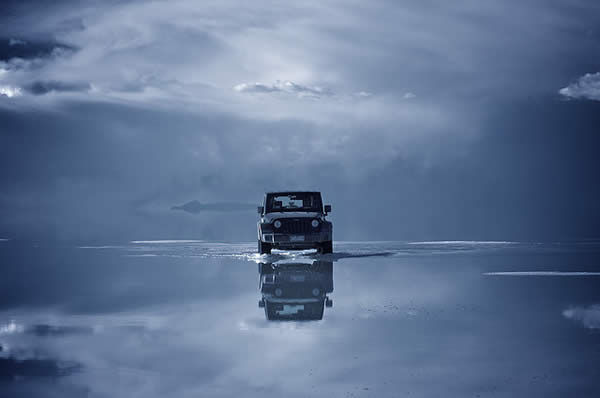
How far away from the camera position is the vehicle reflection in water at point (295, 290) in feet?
35.4

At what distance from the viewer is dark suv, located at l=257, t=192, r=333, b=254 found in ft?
75.8

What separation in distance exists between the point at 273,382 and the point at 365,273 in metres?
12.1

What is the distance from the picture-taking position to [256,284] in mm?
15414

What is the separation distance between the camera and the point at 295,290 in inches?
544

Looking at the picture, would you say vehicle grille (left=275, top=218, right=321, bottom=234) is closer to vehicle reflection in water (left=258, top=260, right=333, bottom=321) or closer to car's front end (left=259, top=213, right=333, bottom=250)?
car's front end (left=259, top=213, right=333, bottom=250)

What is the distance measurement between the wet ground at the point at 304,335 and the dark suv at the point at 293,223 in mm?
5733

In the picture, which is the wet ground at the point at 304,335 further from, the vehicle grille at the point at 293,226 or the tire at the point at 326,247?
the tire at the point at 326,247

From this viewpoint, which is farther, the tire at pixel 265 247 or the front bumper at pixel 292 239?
the tire at pixel 265 247

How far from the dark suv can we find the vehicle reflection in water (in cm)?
203

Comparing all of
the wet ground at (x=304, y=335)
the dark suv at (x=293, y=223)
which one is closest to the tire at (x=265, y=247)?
the dark suv at (x=293, y=223)

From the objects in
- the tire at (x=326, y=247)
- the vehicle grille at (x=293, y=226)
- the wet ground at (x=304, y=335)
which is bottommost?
the tire at (x=326, y=247)

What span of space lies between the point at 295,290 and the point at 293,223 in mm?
9362

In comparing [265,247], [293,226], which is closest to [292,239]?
[293,226]

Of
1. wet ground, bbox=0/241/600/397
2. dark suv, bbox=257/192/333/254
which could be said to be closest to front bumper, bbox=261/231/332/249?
dark suv, bbox=257/192/333/254
